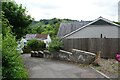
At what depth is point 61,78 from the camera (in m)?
11.1

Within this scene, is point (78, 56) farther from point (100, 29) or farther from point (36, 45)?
point (36, 45)

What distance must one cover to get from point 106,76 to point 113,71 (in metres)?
1.27

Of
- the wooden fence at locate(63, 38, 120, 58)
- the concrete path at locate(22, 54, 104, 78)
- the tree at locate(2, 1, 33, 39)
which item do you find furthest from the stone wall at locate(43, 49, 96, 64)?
the tree at locate(2, 1, 33, 39)

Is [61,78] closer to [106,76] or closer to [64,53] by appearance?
[106,76]

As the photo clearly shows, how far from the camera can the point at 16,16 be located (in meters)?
20.6

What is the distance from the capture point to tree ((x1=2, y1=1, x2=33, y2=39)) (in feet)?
65.4

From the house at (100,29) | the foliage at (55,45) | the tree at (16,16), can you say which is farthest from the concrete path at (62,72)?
the house at (100,29)

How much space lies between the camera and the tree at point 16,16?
65.4 ft

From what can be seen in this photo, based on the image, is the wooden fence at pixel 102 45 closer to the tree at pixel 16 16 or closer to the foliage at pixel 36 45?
the tree at pixel 16 16

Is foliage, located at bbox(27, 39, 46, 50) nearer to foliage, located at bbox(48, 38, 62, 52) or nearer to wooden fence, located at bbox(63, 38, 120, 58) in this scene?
foliage, located at bbox(48, 38, 62, 52)

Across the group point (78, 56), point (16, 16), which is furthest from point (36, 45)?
point (78, 56)

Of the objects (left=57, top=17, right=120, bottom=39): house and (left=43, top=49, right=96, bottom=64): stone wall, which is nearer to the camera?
(left=43, top=49, right=96, bottom=64): stone wall

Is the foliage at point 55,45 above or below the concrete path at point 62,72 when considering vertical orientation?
above

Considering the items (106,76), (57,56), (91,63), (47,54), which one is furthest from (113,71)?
(47,54)
